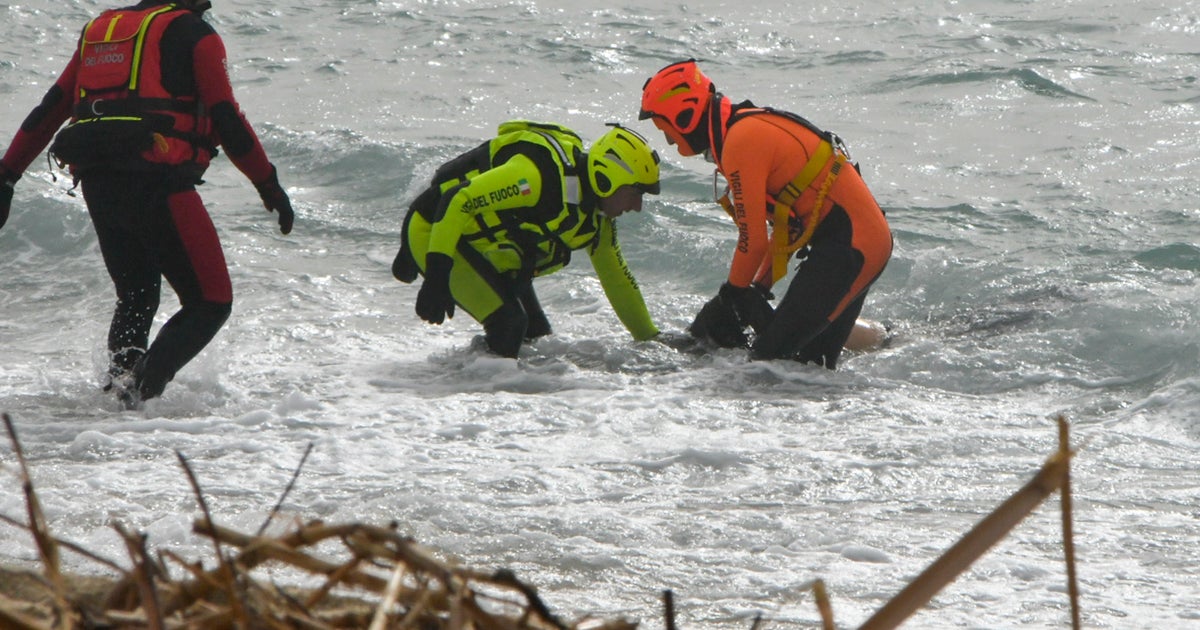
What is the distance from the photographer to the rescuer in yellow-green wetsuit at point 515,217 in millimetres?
6812

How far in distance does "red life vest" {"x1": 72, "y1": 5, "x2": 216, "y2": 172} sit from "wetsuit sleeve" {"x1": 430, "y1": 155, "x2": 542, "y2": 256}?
165 cm

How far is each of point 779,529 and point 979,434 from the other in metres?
1.79

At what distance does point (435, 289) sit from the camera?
22.6 feet

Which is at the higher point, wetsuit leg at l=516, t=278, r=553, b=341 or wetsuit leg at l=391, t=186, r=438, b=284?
wetsuit leg at l=391, t=186, r=438, b=284

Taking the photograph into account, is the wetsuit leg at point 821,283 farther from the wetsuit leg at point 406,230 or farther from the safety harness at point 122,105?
the safety harness at point 122,105

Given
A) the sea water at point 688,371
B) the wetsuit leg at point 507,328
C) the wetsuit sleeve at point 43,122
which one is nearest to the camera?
the sea water at point 688,371

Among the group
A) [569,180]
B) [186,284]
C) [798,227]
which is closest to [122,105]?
[186,284]

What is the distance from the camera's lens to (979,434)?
594 centimetres

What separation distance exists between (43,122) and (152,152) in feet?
2.38

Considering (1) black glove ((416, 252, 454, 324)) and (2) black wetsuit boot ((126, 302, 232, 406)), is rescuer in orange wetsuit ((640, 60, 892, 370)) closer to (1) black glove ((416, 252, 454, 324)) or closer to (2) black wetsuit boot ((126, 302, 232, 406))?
(1) black glove ((416, 252, 454, 324))

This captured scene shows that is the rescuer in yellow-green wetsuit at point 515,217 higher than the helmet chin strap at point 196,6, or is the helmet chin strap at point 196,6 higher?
the helmet chin strap at point 196,6

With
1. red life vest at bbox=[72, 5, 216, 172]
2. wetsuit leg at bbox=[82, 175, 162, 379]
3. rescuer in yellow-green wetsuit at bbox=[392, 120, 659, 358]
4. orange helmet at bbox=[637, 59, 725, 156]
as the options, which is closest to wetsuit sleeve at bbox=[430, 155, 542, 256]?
rescuer in yellow-green wetsuit at bbox=[392, 120, 659, 358]

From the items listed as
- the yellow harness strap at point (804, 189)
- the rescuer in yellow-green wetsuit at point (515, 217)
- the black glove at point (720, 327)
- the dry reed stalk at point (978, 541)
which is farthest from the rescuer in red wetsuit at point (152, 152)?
the dry reed stalk at point (978, 541)

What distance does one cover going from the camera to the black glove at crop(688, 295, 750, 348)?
24.3 ft
